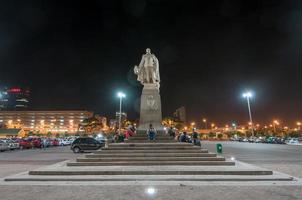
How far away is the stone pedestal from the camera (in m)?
20.7

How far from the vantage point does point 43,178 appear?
11.3 metres

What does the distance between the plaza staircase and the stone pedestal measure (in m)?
1.45

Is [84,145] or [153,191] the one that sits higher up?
[84,145]

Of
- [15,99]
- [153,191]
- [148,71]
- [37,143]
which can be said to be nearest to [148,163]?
[153,191]

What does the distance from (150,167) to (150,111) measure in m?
7.98

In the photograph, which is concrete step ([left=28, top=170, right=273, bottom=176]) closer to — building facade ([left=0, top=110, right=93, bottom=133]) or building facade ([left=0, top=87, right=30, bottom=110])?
building facade ([left=0, top=110, right=93, bottom=133])

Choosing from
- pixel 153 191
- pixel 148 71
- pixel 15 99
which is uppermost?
pixel 15 99

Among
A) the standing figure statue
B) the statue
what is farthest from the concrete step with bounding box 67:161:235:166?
the standing figure statue

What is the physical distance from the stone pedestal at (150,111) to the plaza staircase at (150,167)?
1.45 meters

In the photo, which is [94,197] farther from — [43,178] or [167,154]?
[167,154]

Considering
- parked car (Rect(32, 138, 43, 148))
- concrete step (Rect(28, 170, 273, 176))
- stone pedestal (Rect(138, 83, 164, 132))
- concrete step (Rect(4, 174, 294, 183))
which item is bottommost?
concrete step (Rect(4, 174, 294, 183))

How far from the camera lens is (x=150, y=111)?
20.9 meters

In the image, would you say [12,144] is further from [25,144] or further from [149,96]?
[149,96]

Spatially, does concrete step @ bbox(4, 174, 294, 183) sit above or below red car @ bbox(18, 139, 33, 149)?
below
